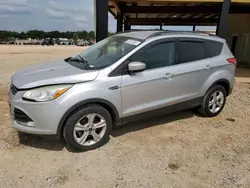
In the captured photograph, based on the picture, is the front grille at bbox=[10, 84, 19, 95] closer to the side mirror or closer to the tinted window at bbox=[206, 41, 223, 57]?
the side mirror

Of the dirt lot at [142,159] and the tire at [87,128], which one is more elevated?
the tire at [87,128]

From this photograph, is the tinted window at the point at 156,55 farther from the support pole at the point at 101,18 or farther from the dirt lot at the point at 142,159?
the support pole at the point at 101,18

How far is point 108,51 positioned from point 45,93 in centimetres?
144

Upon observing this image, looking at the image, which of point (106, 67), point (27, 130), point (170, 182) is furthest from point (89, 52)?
point (170, 182)

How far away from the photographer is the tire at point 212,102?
16.0 ft

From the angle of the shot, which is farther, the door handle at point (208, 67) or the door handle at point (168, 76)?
the door handle at point (208, 67)

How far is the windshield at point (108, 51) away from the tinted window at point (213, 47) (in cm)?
169

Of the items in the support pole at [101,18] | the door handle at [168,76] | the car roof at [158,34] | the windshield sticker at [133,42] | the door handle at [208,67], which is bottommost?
the door handle at [168,76]

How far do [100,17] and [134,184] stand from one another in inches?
221

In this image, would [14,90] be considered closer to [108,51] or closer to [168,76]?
[108,51]

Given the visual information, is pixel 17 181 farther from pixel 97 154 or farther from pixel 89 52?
pixel 89 52

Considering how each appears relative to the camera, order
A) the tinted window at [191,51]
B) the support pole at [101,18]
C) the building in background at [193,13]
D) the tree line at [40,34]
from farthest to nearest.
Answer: the tree line at [40,34], the building in background at [193,13], the support pole at [101,18], the tinted window at [191,51]

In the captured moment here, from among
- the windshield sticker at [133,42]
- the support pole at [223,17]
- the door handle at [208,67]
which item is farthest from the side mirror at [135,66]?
the support pole at [223,17]

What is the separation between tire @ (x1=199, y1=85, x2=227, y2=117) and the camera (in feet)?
16.0
